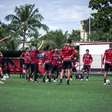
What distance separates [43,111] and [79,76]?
2214cm

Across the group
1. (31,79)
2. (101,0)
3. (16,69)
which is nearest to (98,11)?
(101,0)

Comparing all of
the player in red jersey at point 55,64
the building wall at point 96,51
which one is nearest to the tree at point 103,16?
the building wall at point 96,51

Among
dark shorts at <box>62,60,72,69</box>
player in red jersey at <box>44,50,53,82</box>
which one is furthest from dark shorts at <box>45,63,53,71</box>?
dark shorts at <box>62,60,72,69</box>

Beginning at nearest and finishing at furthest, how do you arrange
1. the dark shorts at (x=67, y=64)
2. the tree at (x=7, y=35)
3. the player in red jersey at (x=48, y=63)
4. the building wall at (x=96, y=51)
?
the dark shorts at (x=67, y=64)
the player in red jersey at (x=48, y=63)
the building wall at (x=96, y=51)
the tree at (x=7, y=35)

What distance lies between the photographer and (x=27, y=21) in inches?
2872

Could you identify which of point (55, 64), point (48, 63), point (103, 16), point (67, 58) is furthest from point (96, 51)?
point (67, 58)

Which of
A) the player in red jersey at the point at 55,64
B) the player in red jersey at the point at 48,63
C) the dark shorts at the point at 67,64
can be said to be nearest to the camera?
the dark shorts at the point at 67,64

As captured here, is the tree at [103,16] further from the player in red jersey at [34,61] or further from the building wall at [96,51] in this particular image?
the player in red jersey at [34,61]

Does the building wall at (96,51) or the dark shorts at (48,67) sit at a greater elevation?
the building wall at (96,51)

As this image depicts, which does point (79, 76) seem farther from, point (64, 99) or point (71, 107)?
point (71, 107)

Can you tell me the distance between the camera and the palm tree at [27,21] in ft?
236

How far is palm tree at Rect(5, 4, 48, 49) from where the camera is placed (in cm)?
7200

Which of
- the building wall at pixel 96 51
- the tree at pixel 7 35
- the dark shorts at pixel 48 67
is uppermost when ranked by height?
the tree at pixel 7 35

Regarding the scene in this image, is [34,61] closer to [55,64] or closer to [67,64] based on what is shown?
[55,64]
